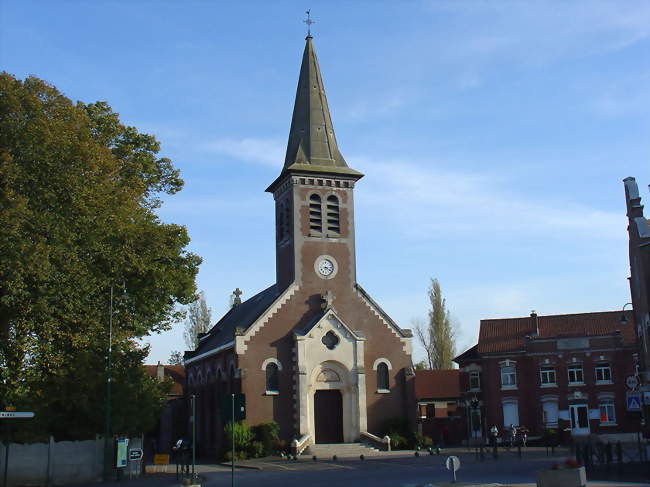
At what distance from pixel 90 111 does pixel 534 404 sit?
34366 mm

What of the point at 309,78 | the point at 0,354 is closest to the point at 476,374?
the point at 309,78

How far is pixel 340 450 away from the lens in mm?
40969

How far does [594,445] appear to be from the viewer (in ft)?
92.6

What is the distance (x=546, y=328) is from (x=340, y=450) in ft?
69.4

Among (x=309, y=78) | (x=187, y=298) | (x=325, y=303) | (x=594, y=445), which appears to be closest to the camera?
(x=594, y=445)

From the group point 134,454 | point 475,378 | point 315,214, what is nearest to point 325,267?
point 315,214

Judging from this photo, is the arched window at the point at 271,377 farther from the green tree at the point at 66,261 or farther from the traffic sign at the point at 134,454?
the traffic sign at the point at 134,454

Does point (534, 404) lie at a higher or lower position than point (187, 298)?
lower

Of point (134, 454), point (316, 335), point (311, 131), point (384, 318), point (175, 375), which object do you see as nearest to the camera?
point (134, 454)

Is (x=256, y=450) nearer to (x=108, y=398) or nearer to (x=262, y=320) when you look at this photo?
(x=262, y=320)

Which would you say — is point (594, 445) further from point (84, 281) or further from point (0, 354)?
point (0, 354)

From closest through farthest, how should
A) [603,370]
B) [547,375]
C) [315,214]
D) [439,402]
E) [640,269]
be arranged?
[640,269] < [315,214] < [603,370] < [547,375] < [439,402]

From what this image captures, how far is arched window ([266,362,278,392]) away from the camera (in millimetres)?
43066

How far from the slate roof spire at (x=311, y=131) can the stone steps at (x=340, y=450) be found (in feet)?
53.0
